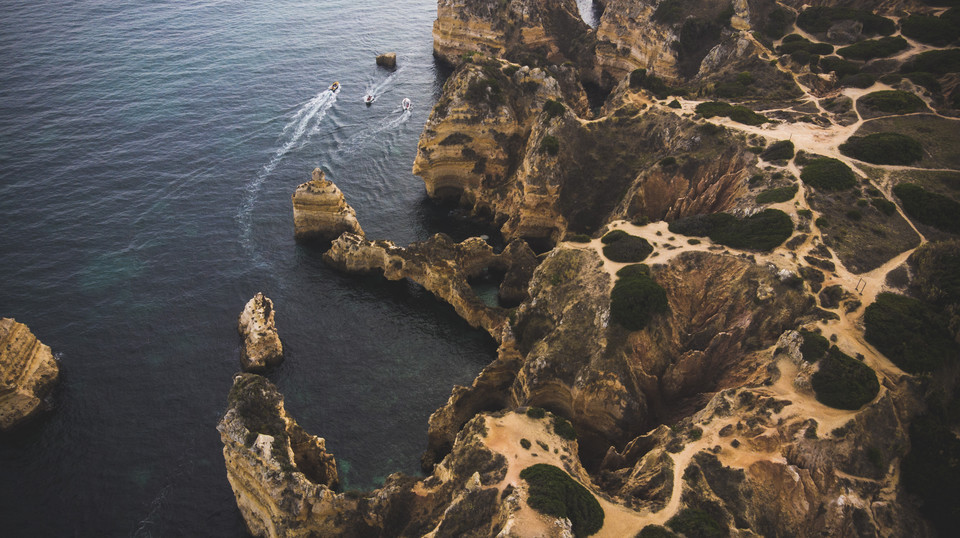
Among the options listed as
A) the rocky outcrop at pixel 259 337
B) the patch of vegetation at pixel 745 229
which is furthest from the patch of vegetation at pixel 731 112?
the rocky outcrop at pixel 259 337

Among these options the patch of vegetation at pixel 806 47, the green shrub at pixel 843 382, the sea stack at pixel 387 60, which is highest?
the patch of vegetation at pixel 806 47

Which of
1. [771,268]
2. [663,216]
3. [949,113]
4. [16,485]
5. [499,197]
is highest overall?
[949,113]

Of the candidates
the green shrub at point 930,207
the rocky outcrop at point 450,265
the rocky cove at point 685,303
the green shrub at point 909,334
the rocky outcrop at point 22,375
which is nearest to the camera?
the rocky cove at point 685,303

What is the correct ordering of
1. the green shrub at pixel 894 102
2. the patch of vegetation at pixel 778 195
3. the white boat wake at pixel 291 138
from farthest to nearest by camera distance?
the white boat wake at pixel 291 138
the green shrub at pixel 894 102
the patch of vegetation at pixel 778 195

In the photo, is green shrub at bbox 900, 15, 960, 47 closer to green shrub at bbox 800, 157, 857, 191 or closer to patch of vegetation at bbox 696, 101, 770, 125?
patch of vegetation at bbox 696, 101, 770, 125

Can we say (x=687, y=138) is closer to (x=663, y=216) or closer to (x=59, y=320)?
(x=663, y=216)

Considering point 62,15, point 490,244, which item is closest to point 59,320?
point 490,244

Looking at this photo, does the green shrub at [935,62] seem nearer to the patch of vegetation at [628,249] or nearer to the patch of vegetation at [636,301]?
the patch of vegetation at [628,249]

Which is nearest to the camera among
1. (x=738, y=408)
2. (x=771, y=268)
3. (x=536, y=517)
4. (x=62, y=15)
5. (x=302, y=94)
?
(x=536, y=517)
